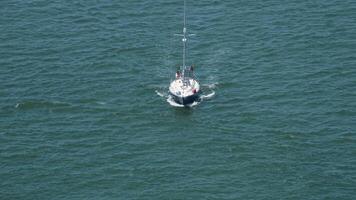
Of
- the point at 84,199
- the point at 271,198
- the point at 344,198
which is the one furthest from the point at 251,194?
the point at 84,199

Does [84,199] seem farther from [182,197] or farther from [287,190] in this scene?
[287,190]

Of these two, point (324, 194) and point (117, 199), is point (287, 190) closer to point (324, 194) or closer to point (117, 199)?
point (324, 194)

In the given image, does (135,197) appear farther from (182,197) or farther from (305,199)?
(305,199)

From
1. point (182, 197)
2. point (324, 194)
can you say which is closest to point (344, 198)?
point (324, 194)

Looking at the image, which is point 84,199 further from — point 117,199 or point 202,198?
point 202,198

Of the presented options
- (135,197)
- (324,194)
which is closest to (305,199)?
(324,194)

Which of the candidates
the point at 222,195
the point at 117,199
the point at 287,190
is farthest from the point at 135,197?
the point at 287,190
